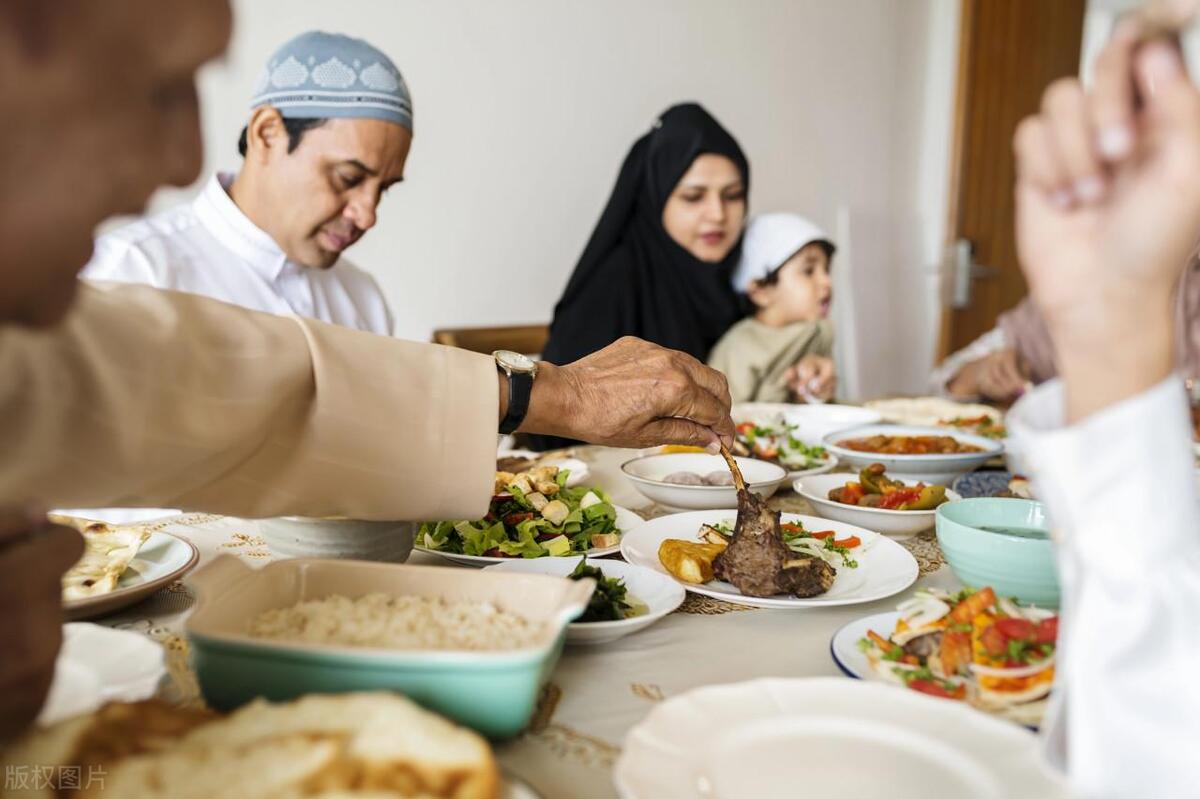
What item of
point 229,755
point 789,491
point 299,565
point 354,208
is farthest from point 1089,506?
point 354,208

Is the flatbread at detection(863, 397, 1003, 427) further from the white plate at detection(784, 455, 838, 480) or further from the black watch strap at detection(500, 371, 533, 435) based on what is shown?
the black watch strap at detection(500, 371, 533, 435)

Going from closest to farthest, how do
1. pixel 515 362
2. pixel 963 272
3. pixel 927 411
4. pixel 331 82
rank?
pixel 515 362 → pixel 331 82 → pixel 927 411 → pixel 963 272

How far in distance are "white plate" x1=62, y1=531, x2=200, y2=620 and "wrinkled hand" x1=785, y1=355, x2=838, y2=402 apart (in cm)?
242

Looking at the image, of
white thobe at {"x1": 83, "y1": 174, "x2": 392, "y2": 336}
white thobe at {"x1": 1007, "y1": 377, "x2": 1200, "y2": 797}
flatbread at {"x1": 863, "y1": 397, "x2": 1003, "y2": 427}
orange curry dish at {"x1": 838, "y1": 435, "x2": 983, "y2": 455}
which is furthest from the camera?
flatbread at {"x1": 863, "y1": 397, "x2": 1003, "y2": 427}

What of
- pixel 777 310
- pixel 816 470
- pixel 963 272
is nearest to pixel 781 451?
pixel 816 470

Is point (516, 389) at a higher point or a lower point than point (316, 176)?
lower

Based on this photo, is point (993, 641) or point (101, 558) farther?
point (101, 558)

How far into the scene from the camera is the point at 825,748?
27.9 inches

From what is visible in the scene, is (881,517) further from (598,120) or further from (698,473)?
(598,120)

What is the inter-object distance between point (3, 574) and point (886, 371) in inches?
234

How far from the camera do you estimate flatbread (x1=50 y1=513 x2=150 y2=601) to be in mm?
1053

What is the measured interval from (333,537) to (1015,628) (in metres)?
0.79

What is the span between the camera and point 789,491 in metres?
1.78

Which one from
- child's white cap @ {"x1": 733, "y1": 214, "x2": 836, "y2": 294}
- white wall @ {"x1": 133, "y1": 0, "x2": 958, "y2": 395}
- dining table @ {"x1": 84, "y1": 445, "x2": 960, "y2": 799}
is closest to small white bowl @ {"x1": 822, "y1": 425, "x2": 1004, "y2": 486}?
dining table @ {"x1": 84, "y1": 445, "x2": 960, "y2": 799}
